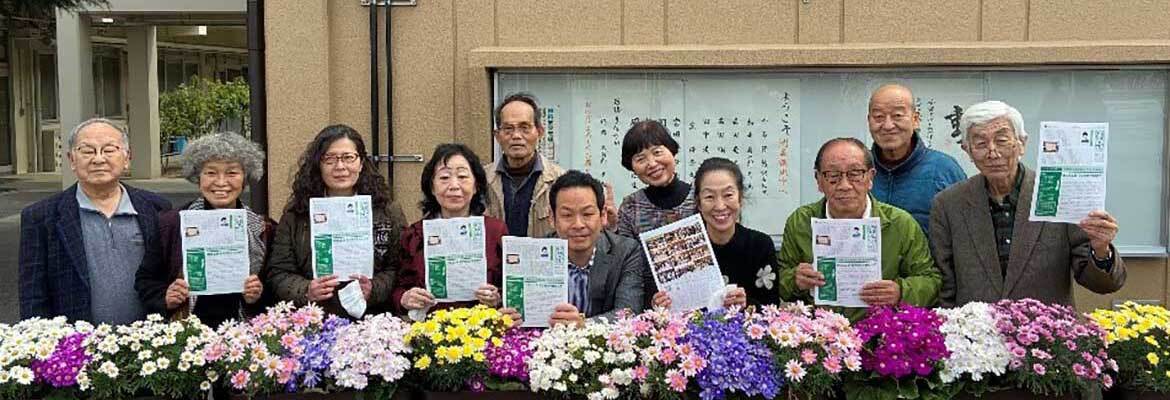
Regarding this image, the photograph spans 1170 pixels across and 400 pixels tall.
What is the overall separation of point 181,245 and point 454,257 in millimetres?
977

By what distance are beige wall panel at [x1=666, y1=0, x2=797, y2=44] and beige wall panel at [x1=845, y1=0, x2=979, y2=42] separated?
1.18 ft

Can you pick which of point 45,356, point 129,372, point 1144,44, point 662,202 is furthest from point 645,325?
point 1144,44

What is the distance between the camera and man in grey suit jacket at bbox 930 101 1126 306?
362cm

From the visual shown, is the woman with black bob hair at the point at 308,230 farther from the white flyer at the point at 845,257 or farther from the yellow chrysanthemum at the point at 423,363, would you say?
the white flyer at the point at 845,257

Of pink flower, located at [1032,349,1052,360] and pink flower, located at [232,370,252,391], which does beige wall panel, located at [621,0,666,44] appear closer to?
pink flower, located at [1032,349,1052,360]

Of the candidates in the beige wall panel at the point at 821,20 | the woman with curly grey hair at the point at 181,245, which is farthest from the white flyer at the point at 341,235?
the beige wall panel at the point at 821,20

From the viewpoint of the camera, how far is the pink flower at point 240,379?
3.10 meters

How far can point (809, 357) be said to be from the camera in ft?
10.1

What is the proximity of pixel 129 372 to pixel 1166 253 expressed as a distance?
5517 millimetres

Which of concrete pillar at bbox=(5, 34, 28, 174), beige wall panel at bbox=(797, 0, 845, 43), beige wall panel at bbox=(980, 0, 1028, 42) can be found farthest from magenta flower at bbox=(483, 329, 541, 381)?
concrete pillar at bbox=(5, 34, 28, 174)

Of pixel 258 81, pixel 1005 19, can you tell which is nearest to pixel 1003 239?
pixel 1005 19

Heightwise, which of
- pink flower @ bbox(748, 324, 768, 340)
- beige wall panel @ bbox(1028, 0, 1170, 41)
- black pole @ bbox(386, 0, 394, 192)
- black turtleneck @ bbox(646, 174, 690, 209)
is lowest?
pink flower @ bbox(748, 324, 768, 340)

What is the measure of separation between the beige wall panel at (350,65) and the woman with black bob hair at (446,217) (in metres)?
2.42

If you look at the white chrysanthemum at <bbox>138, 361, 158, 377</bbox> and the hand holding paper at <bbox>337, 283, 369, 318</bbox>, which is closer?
the white chrysanthemum at <bbox>138, 361, 158, 377</bbox>
